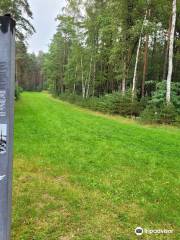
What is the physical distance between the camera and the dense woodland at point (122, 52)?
55.5 feet

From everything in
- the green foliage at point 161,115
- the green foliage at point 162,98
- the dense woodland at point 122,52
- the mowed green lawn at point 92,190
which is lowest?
the mowed green lawn at point 92,190

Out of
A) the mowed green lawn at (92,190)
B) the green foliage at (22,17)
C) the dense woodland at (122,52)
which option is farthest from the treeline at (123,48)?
the mowed green lawn at (92,190)

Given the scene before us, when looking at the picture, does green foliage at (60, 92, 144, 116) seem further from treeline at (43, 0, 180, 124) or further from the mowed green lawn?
the mowed green lawn

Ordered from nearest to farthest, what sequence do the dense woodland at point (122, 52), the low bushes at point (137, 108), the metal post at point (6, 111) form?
the metal post at point (6, 111) → the low bushes at point (137, 108) → the dense woodland at point (122, 52)

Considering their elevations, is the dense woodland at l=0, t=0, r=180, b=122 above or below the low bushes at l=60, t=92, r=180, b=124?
above

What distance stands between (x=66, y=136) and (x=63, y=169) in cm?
379

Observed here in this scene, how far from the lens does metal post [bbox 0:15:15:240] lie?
1800 millimetres

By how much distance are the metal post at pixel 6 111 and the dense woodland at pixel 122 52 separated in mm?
12480

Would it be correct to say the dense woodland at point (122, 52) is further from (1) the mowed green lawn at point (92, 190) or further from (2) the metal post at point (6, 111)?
(2) the metal post at point (6, 111)

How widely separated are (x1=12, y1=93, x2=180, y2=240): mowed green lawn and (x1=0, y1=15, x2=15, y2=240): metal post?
4.73ft

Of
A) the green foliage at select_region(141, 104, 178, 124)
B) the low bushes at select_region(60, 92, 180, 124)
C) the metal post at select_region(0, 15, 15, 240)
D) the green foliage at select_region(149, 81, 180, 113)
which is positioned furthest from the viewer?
the green foliage at select_region(149, 81, 180, 113)

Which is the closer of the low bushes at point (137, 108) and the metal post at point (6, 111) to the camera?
the metal post at point (6, 111)

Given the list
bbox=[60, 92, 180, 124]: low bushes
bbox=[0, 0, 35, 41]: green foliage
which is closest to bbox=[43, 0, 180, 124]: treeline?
bbox=[60, 92, 180, 124]: low bushes

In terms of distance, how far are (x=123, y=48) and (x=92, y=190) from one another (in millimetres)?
16560
